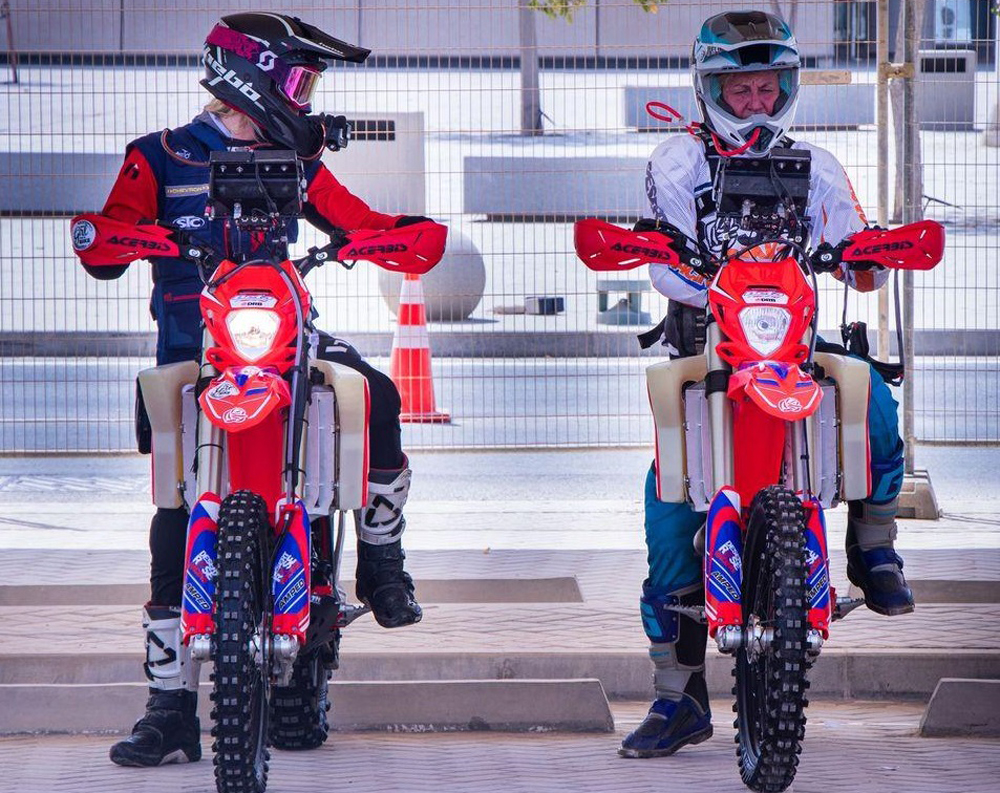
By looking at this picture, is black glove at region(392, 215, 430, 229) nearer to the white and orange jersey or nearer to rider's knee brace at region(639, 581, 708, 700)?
the white and orange jersey

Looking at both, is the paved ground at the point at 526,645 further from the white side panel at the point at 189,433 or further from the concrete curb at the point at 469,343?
the concrete curb at the point at 469,343

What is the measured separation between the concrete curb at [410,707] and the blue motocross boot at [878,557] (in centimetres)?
88

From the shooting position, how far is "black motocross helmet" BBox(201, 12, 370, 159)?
211 inches

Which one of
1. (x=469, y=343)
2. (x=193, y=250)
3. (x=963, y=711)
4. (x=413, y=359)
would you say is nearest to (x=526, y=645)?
(x=963, y=711)

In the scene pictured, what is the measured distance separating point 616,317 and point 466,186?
58.3 inches

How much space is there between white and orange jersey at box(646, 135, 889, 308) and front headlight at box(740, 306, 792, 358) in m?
0.50

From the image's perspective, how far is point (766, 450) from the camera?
16.5 feet

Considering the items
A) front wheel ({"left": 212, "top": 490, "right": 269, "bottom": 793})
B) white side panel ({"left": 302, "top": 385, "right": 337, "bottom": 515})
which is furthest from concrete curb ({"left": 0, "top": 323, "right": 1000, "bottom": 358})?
front wheel ({"left": 212, "top": 490, "right": 269, "bottom": 793})

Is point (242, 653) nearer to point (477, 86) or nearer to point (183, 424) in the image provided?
point (183, 424)

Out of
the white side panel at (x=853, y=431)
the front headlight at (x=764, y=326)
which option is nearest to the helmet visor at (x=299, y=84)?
the front headlight at (x=764, y=326)

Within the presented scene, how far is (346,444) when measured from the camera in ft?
16.4

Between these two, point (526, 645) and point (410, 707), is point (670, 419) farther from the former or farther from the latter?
point (526, 645)

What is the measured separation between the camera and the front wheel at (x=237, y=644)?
461cm

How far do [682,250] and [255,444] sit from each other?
123 centimetres
